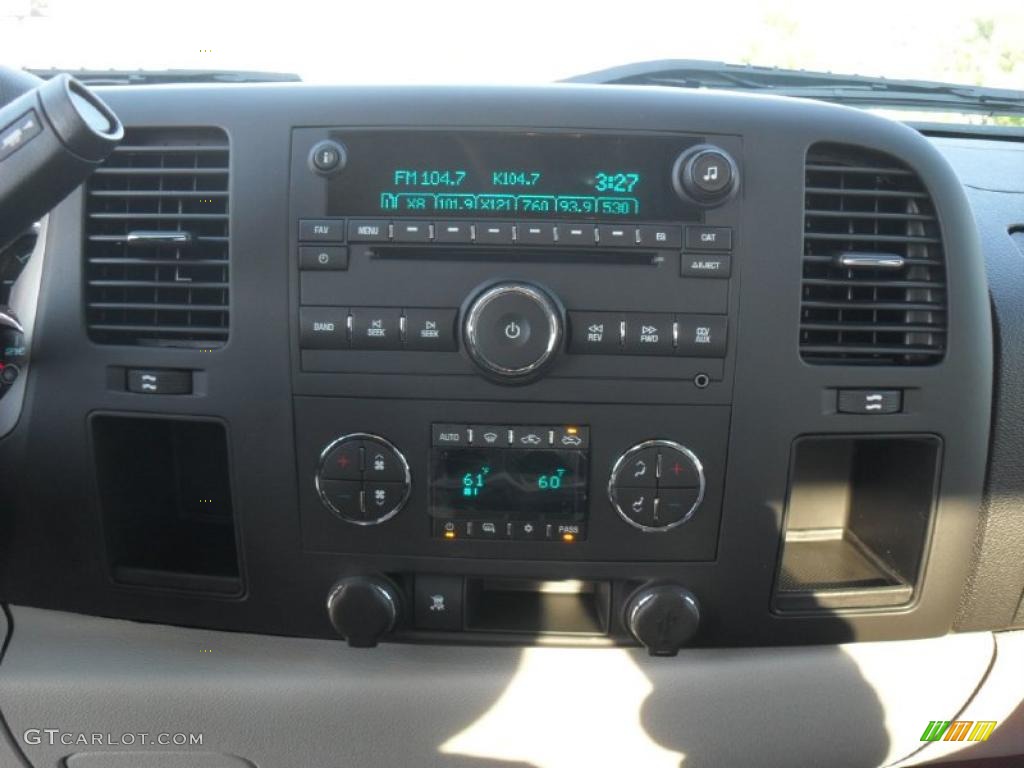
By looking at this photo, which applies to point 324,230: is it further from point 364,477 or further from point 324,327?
point 364,477

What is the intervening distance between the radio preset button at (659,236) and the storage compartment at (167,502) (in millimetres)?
745

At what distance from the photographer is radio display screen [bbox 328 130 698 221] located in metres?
1.39

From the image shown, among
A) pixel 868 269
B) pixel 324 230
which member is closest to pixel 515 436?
pixel 324 230

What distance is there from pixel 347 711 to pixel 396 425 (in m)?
0.52

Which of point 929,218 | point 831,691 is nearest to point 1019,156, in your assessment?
point 929,218

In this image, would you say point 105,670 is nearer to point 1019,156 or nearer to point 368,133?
point 368,133

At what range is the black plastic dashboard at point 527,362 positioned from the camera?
4.57ft

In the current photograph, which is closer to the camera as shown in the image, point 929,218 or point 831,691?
point 929,218

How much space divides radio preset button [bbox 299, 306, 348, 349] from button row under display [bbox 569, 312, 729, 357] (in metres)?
0.36

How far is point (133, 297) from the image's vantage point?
1.49m

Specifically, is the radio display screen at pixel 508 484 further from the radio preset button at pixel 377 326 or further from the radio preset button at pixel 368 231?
the radio preset button at pixel 368 231

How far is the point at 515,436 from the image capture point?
1.43 m

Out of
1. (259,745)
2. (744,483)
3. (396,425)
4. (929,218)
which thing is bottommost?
(259,745)

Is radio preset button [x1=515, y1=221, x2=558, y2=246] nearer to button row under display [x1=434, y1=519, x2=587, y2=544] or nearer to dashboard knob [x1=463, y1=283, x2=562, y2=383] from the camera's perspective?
dashboard knob [x1=463, y1=283, x2=562, y2=383]
